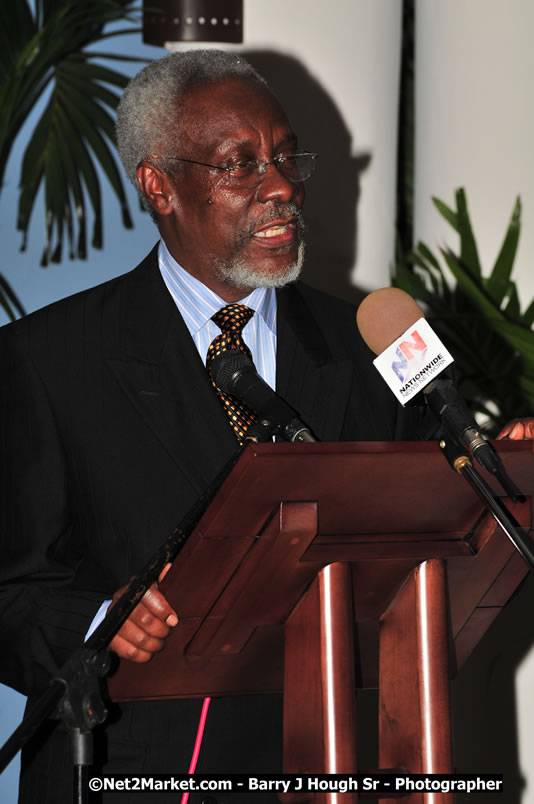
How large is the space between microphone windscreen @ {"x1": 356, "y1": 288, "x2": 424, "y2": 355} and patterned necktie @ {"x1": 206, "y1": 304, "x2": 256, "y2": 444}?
1.46 ft

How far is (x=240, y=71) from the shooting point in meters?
2.09

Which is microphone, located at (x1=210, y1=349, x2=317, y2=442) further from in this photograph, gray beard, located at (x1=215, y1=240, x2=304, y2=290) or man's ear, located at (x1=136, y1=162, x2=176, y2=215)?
man's ear, located at (x1=136, y1=162, x2=176, y2=215)

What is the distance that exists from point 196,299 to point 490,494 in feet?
3.40

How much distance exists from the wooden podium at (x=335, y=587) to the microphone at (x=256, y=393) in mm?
125

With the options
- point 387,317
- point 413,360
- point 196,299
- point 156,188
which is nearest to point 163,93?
point 156,188

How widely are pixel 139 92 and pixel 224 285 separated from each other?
1.51 feet

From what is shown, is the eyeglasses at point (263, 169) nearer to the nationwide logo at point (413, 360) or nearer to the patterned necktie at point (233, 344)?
the patterned necktie at point (233, 344)

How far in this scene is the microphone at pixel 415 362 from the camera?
1195 millimetres

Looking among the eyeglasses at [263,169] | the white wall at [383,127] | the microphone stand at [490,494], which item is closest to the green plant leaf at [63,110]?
the white wall at [383,127]

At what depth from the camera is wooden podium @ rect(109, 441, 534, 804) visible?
1192 millimetres

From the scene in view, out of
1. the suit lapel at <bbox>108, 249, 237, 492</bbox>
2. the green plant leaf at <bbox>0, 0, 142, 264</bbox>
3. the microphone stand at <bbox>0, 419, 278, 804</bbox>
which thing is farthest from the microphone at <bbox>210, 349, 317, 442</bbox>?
the green plant leaf at <bbox>0, 0, 142, 264</bbox>

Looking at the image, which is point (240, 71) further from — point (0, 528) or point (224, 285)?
point (0, 528)

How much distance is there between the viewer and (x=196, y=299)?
207 cm

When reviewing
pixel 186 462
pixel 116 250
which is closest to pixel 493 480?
pixel 186 462
